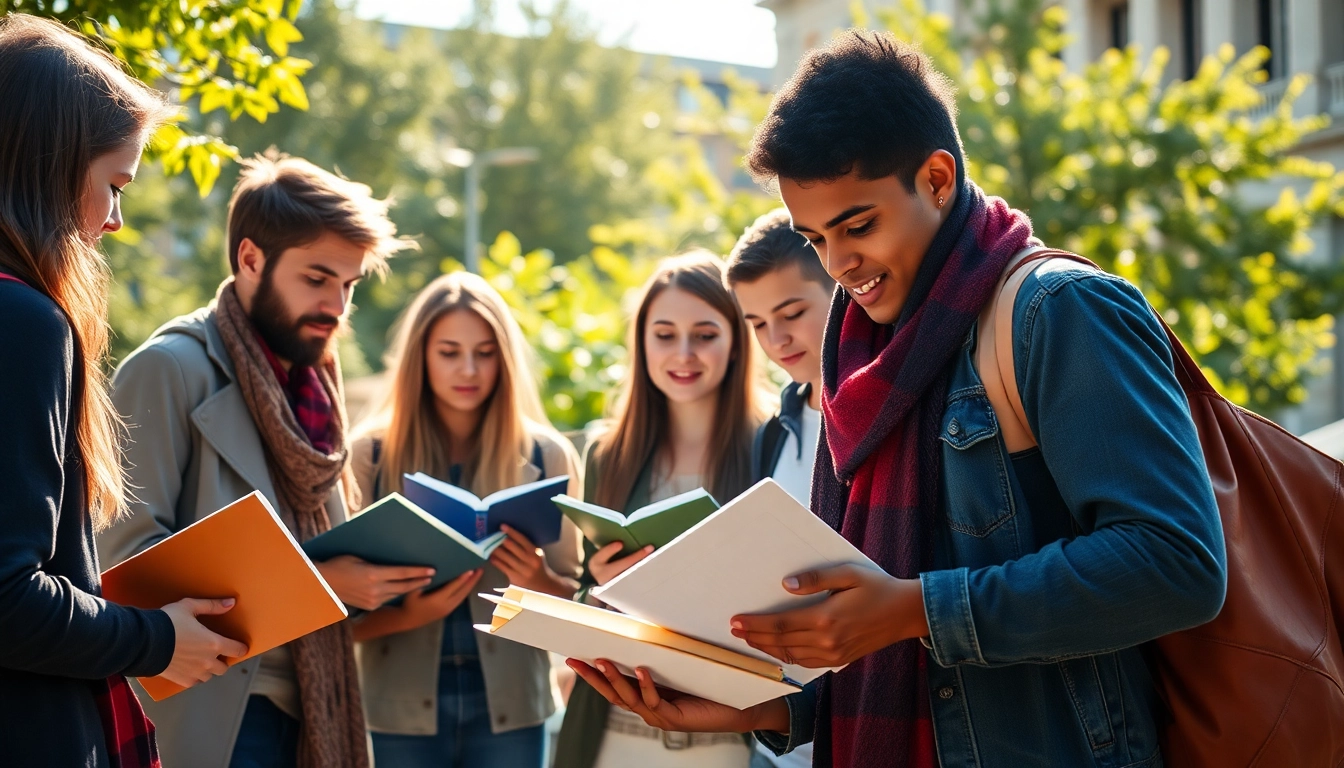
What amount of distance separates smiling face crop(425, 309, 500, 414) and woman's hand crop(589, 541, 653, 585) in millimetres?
1032

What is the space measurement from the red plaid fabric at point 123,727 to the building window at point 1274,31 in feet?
56.4

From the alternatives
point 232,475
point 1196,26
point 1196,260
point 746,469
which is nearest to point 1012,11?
point 1196,260

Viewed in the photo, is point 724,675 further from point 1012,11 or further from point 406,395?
point 1012,11

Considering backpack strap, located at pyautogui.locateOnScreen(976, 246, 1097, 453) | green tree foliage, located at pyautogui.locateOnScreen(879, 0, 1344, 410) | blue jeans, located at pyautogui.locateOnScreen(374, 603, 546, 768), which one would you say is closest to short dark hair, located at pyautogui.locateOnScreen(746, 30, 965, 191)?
backpack strap, located at pyautogui.locateOnScreen(976, 246, 1097, 453)

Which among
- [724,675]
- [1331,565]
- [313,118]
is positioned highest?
[313,118]

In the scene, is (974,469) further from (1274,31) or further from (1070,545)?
(1274,31)

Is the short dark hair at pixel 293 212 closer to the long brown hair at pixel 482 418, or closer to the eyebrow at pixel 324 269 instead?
the eyebrow at pixel 324 269

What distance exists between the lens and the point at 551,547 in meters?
3.66

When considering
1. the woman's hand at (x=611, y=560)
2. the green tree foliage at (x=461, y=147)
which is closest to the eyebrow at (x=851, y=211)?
the woman's hand at (x=611, y=560)

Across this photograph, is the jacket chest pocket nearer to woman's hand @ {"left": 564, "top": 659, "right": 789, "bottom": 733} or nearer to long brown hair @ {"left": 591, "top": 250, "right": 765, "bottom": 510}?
woman's hand @ {"left": 564, "top": 659, "right": 789, "bottom": 733}

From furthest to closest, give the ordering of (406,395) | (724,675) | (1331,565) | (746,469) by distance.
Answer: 1. (406,395)
2. (746,469)
3. (724,675)
4. (1331,565)

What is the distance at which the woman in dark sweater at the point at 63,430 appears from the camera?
168 cm

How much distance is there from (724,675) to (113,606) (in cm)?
100

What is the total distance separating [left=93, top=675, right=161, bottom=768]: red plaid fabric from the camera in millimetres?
1875
